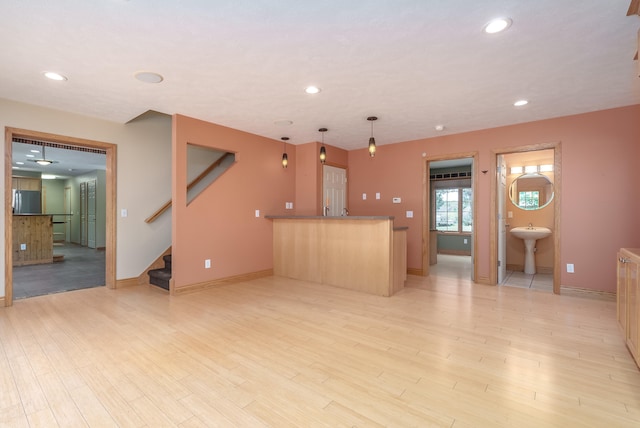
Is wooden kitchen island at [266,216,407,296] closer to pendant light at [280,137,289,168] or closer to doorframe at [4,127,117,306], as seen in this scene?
pendant light at [280,137,289,168]

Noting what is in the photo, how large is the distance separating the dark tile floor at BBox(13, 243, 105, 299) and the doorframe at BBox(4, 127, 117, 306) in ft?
1.53

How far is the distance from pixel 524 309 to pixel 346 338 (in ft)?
7.59

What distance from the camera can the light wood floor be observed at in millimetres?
1737

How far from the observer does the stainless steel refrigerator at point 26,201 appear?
9.36 meters

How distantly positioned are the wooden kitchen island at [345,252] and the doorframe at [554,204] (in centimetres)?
144

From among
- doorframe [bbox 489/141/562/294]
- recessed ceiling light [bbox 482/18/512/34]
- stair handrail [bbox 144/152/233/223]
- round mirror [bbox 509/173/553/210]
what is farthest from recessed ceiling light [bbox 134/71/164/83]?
round mirror [bbox 509/173/553/210]

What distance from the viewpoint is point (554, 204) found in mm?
4430

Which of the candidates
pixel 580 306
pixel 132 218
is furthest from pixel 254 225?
pixel 580 306

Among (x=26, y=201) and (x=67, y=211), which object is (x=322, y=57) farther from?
(x=67, y=211)

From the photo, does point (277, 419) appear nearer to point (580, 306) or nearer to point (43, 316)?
point (43, 316)

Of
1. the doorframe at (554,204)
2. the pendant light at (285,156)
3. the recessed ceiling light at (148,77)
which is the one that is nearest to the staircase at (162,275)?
the pendant light at (285,156)

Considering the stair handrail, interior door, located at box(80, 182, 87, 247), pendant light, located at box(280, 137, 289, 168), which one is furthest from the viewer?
interior door, located at box(80, 182, 87, 247)

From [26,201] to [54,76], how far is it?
30.1ft

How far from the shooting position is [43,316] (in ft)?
10.9
